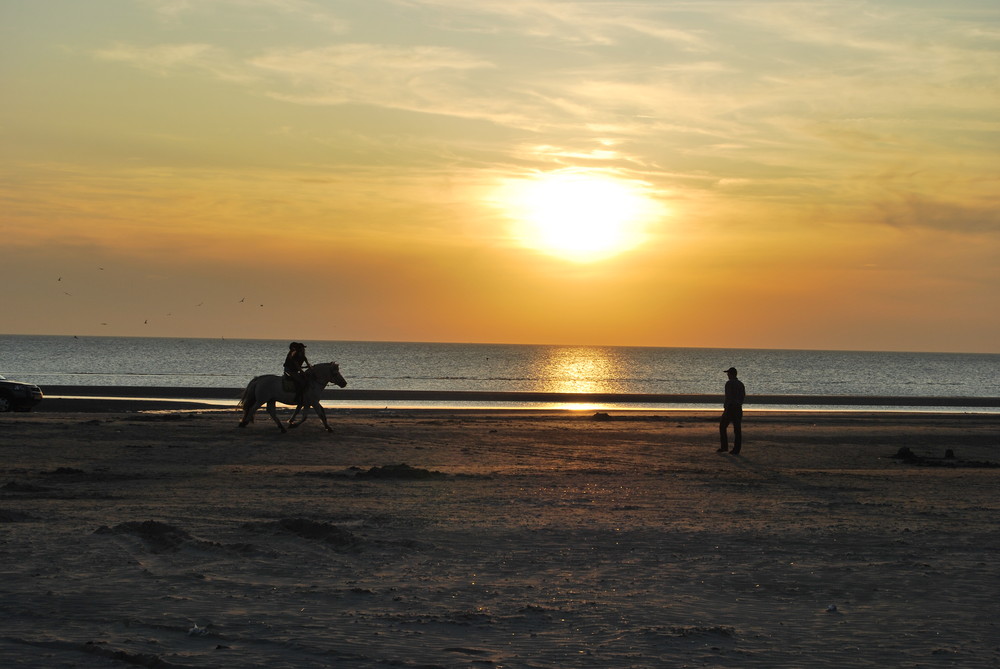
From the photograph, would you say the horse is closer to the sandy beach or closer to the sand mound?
the sandy beach

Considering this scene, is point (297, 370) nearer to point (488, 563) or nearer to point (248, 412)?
point (248, 412)

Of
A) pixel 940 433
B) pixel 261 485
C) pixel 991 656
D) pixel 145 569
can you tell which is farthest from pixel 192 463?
pixel 940 433

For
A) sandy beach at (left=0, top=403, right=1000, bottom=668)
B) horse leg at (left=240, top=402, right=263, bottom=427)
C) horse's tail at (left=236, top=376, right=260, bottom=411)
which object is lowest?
sandy beach at (left=0, top=403, right=1000, bottom=668)

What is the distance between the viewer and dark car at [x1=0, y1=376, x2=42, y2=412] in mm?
34969

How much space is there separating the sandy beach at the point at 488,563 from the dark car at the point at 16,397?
15.9 meters

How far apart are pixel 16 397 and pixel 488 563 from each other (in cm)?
2978

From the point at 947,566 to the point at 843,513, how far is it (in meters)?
3.69

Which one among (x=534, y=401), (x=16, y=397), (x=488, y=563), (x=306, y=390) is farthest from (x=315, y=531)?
(x=534, y=401)

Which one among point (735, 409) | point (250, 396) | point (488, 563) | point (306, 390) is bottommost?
point (488, 563)

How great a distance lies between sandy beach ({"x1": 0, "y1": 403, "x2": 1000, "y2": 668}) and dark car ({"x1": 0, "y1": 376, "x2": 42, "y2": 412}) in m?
15.9

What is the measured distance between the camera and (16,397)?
115 feet

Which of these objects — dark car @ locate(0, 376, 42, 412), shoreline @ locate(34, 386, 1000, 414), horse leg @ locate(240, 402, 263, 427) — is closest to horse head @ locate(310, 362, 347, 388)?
horse leg @ locate(240, 402, 263, 427)

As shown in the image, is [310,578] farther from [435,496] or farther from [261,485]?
[261,485]

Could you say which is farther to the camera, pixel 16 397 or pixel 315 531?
pixel 16 397
